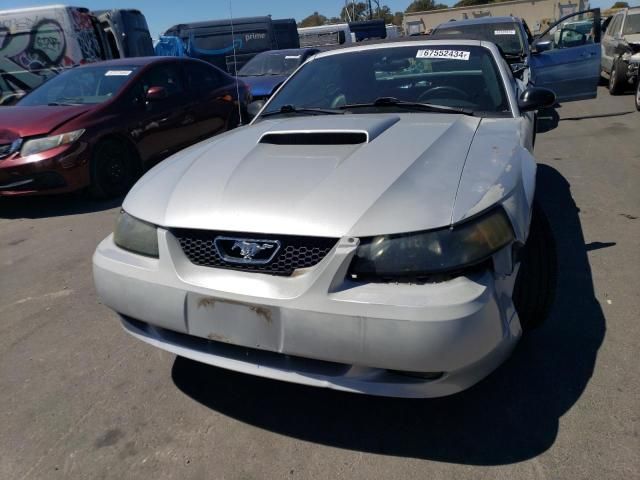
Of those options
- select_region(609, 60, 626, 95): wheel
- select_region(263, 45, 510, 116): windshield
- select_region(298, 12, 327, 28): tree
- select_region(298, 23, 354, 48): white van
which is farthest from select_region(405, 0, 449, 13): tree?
select_region(263, 45, 510, 116): windshield

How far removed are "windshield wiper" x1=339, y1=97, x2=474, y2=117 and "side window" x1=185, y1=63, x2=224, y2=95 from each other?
4516 millimetres

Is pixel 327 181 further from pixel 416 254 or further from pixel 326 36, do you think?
pixel 326 36

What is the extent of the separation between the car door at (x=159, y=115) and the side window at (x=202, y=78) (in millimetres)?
182

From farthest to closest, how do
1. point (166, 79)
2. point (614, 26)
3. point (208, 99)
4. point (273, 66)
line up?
point (614, 26) < point (273, 66) < point (208, 99) < point (166, 79)

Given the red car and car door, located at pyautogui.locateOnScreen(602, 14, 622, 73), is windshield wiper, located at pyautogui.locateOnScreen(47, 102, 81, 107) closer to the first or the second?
the red car

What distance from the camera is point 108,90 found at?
6.24 meters

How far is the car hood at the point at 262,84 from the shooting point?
29.0ft

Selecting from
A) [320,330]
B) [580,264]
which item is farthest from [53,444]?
[580,264]

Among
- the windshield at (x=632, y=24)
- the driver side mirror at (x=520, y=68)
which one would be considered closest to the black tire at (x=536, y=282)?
the driver side mirror at (x=520, y=68)

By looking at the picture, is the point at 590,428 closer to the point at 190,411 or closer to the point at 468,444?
the point at 468,444

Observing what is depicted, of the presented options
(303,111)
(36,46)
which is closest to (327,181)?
(303,111)

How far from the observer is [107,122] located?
583 centimetres

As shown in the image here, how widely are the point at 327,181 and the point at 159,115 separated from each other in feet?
16.3

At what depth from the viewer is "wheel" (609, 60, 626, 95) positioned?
10836 millimetres
